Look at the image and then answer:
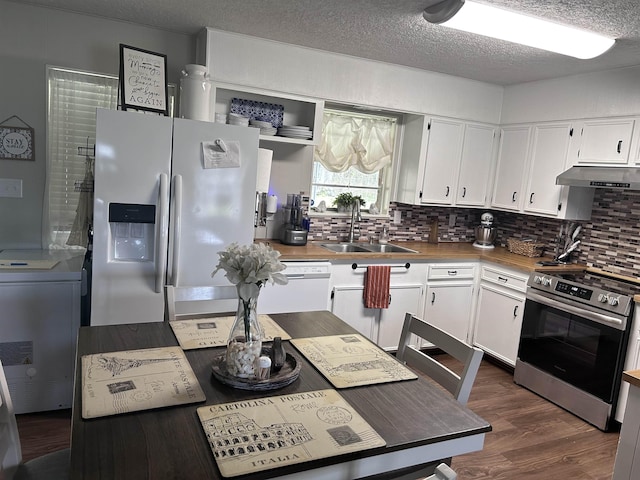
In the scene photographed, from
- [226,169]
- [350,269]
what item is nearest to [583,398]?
[350,269]

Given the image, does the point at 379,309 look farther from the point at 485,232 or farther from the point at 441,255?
the point at 485,232

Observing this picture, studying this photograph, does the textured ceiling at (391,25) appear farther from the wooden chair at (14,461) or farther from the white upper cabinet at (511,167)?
the wooden chair at (14,461)

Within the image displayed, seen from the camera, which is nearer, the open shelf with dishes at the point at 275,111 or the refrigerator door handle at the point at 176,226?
the refrigerator door handle at the point at 176,226

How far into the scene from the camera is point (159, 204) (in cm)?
262

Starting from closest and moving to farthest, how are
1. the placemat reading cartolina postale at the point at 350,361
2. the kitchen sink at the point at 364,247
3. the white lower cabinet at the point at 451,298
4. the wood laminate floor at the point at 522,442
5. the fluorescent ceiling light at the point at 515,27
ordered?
1. the placemat reading cartolina postale at the point at 350,361
2. the fluorescent ceiling light at the point at 515,27
3. the wood laminate floor at the point at 522,442
4. the white lower cabinet at the point at 451,298
5. the kitchen sink at the point at 364,247

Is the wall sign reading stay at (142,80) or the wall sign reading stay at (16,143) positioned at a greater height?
the wall sign reading stay at (142,80)

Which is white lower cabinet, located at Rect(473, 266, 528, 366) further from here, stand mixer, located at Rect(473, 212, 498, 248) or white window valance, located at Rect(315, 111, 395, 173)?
white window valance, located at Rect(315, 111, 395, 173)

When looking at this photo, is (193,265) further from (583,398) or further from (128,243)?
(583,398)

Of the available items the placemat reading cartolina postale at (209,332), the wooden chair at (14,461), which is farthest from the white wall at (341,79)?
the wooden chair at (14,461)

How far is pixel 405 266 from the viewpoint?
376cm

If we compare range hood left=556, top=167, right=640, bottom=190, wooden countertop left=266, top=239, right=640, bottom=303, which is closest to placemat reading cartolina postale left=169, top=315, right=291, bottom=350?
wooden countertop left=266, top=239, right=640, bottom=303

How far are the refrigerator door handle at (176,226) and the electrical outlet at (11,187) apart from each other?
4.23 feet

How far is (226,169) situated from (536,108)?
2.73 m

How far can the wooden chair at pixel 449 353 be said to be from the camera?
5.27 feet
